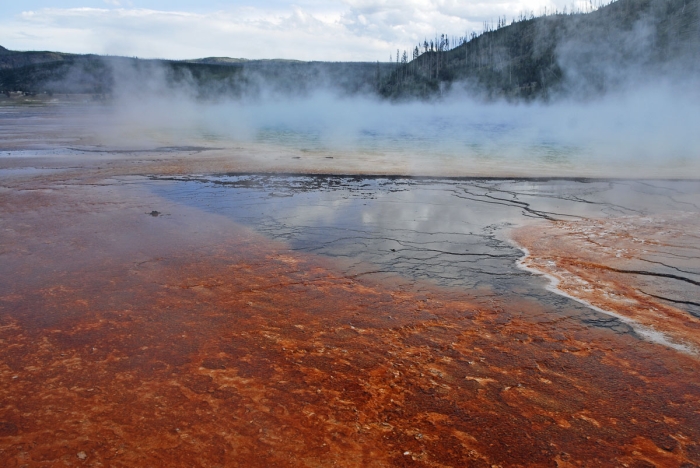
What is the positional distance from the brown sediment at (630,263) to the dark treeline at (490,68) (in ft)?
118

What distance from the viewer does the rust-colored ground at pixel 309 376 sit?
225 cm

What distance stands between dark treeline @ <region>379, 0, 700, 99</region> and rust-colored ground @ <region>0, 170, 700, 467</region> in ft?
130

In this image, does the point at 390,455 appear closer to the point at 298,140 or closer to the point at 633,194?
the point at 633,194

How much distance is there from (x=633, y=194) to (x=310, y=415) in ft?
21.9

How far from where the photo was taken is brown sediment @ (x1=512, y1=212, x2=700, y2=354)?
361cm

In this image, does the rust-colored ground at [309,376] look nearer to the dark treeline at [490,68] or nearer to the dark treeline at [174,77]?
the dark treeline at [490,68]

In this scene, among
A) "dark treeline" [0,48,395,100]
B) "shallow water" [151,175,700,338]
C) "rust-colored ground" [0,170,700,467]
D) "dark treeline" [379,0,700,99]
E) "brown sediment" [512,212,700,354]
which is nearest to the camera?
"rust-colored ground" [0,170,700,467]

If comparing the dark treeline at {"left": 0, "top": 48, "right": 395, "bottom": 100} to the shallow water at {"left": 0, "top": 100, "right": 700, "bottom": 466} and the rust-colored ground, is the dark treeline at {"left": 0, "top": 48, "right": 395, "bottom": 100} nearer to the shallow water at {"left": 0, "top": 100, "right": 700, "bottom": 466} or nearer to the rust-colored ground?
the shallow water at {"left": 0, "top": 100, "right": 700, "bottom": 466}

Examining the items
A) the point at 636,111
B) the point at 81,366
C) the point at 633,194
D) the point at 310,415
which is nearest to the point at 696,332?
the point at 310,415

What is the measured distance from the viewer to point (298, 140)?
16.6 meters

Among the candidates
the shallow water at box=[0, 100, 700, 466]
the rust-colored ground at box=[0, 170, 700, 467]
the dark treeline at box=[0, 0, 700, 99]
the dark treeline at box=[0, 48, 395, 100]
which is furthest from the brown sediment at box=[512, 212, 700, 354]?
the dark treeline at box=[0, 48, 395, 100]

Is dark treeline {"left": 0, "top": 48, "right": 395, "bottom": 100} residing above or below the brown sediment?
above

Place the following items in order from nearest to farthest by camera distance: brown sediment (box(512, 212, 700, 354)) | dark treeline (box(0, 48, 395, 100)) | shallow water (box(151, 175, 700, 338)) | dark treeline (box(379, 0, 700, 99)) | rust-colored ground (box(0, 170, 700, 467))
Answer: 1. rust-colored ground (box(0, 170, 700, 467))
2. brown sediment (box(512, 212, 700, 354))
3. shallow water (box(151, 175, 700, 338))
4. dark treeline (box(379, 0, 700, 99))
5. dark treeline (box(0, 48, 395, 100))

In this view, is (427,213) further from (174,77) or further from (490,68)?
(174,77)
